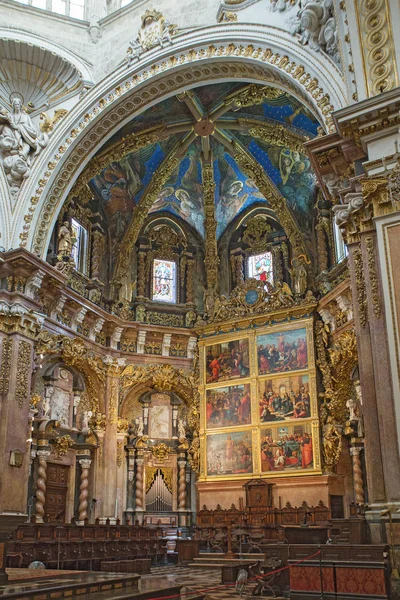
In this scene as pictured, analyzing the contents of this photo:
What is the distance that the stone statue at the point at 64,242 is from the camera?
68.8 ft

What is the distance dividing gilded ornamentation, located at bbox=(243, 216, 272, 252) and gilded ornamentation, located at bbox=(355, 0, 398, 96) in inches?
496

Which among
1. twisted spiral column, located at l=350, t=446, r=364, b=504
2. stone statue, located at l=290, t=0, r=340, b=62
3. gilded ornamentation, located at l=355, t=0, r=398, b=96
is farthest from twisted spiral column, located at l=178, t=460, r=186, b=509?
gilded ornamentation, located at l=355, t=0, r=398, b=96

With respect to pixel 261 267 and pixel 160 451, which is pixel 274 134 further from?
pixel 160 451

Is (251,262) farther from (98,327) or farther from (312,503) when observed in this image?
(312,503)

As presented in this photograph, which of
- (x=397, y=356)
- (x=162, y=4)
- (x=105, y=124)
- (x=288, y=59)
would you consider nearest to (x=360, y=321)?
(x=397, y=356)

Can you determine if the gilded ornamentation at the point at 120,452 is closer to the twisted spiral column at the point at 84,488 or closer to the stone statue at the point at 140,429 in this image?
the stone statue at the point at 140,429

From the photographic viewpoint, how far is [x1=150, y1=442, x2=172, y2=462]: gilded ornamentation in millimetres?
23609

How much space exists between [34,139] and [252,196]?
9.44m

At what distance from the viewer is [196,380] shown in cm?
2448

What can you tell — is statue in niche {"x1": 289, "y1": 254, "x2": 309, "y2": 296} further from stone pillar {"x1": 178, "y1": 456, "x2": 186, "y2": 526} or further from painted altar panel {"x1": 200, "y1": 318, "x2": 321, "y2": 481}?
stone pillar {"x1": 178, "y1": 456, "x2": 186, "y2": 526}

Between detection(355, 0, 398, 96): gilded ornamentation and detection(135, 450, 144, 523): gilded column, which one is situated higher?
detection(355, 0, 398, 96): gilded ornamentation

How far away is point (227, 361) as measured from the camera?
78.5 feet

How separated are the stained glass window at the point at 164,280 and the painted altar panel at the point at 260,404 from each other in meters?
2.87

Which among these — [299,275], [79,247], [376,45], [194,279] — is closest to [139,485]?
[194,279]
